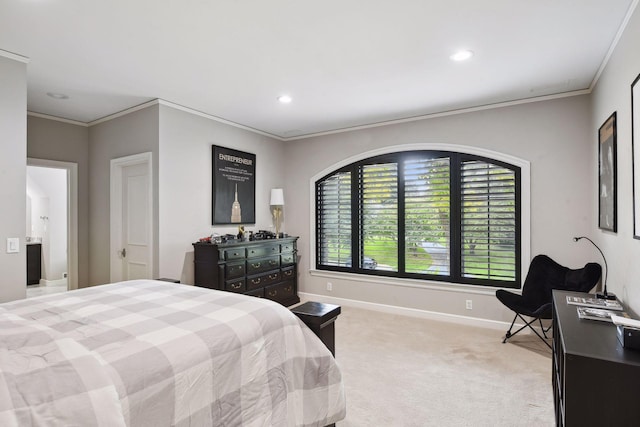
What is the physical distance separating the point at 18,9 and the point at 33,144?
8.50 ft

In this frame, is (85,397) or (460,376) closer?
(85,397)

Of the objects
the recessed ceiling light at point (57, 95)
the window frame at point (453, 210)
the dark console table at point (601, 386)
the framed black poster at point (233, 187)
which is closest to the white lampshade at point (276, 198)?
the framed black poster at point (233, 187)

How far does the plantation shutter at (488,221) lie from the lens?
13.1 feet

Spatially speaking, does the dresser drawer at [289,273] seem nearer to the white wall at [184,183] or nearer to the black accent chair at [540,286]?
the white wall at [184,183]

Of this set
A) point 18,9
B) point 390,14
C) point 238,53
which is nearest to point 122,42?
point 18,9

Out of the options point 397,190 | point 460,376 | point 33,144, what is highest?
point 33,144

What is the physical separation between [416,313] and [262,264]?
6.96ft

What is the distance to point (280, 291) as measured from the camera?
4926 millimetres

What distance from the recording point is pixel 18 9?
7.16 feet

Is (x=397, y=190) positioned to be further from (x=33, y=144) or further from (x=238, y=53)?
(x=33, y=144)

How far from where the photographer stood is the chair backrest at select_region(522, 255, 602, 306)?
344cm

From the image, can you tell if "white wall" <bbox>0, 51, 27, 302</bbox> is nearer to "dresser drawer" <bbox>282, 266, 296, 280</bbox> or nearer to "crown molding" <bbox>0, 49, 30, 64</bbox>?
"crown molding" <bbox>0, 49, 30, 64</bbox>

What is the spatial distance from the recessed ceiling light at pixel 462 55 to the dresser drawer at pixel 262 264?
313 centimetres

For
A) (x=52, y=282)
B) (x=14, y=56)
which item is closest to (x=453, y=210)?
(x=14, y=56)
